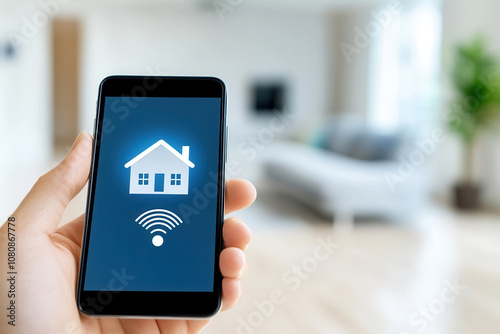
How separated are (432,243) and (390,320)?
5.10 feet

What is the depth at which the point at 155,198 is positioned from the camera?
3.24 ft

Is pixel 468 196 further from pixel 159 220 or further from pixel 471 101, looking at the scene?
pixel 159 220

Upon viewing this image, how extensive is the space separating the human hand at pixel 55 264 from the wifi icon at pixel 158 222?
0.32 ft

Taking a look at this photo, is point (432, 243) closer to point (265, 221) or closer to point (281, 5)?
point (265, 221)

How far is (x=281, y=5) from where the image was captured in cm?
837

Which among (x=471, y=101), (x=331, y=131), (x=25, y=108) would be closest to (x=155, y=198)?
(x=471, y=101)

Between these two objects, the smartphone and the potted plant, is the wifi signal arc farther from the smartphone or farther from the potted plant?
the potted plant

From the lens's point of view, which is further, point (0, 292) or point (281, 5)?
point (281, 5)

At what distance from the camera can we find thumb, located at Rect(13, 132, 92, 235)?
0.93 metres

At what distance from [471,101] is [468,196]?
3.00ft

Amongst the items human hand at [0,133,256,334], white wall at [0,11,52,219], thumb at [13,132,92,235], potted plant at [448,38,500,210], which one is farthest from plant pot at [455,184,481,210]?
thumb at [13,132,92,235]

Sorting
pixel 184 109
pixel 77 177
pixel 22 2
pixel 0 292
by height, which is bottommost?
pixel 0 292

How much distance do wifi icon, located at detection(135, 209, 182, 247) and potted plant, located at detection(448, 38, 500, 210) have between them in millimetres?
4639

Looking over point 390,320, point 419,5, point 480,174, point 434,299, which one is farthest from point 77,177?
point 419,5
